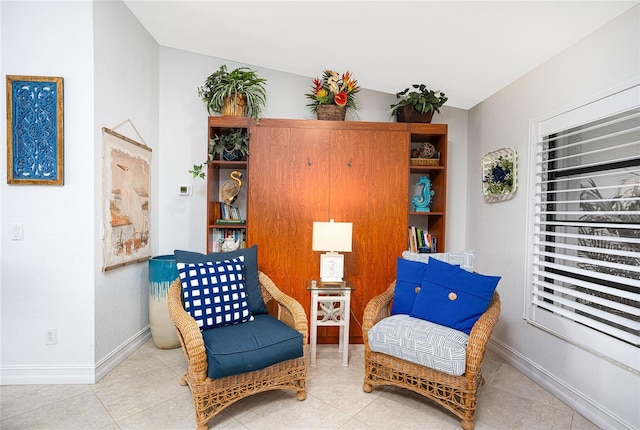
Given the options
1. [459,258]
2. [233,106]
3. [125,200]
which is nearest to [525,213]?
[459,258]

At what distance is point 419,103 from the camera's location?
315 cm

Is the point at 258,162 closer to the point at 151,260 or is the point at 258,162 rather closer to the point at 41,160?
the point at 151,260

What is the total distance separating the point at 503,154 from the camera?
118 inches

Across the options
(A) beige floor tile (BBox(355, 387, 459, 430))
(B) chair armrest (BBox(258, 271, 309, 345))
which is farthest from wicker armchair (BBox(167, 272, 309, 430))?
(A) beige floor tile (BBox(355, 387, 459, 430))

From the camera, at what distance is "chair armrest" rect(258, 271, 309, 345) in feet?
7.34

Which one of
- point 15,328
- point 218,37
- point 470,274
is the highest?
point 218,37

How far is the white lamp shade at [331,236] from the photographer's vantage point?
2.78 meters

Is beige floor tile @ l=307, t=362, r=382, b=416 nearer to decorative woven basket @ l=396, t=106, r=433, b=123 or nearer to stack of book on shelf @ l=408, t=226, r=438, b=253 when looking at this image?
→ stack of book on shelf @ l=408, t=226, r=438, b=253

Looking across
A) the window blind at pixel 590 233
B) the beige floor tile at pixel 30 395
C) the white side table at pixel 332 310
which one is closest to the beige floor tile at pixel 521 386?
the window blind at pixel 590 233

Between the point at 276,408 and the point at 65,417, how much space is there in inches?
49.2

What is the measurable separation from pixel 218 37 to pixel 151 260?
2.17 meters

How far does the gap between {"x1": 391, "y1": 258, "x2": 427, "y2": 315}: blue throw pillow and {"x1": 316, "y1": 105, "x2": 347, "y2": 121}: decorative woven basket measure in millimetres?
1582

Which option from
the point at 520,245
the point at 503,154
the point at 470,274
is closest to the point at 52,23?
the point at 470,274

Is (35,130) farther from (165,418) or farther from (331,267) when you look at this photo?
(331,267)
